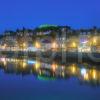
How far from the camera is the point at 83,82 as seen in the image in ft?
108

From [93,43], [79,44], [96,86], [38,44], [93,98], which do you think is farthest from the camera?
[38,44]

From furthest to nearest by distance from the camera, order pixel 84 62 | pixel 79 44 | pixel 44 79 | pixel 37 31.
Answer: pixel 37 31
pixel 79 44
pixel 84 62
pixel 44 79

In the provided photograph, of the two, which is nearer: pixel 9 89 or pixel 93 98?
pixel 93 98

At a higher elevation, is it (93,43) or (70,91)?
(93,43)

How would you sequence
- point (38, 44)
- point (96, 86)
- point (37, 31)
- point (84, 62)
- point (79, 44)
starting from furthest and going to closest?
point (37, 31), point (38, 44), point (79, 44), point (84, 62), point (96, 86)

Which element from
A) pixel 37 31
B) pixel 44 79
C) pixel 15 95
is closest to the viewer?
pixel 15 95

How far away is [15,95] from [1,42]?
12142 cm

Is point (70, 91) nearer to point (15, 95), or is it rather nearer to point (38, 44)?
point (15, 95)

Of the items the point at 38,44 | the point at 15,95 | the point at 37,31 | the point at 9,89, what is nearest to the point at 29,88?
the point at 9,89

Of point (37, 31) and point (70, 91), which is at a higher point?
point (37, 31)

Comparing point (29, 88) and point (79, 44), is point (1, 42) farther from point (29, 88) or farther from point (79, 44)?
point (29, 88)

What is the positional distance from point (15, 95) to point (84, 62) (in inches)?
1121

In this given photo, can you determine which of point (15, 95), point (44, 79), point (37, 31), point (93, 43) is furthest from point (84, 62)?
point (37, 31)

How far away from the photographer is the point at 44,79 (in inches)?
1451
